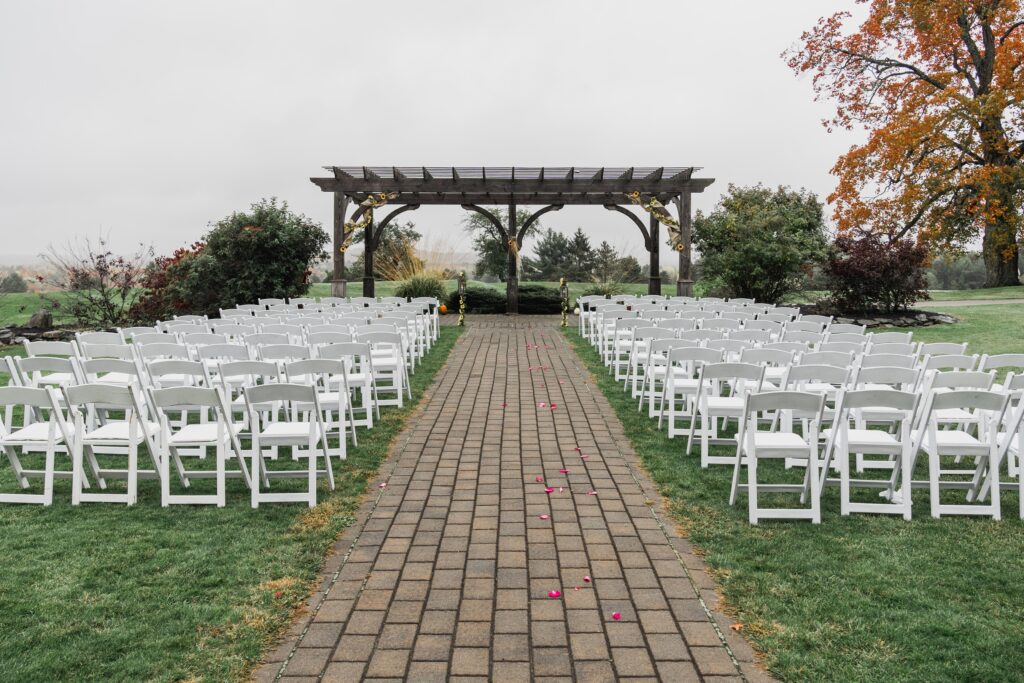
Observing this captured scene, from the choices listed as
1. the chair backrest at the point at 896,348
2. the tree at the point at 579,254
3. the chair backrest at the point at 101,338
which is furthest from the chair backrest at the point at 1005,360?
the tree at the point at 579,254

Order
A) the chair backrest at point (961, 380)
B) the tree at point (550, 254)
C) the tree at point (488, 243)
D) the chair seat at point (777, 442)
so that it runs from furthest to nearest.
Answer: the tree at point (550, 254) < the tree at point (488, 243) < the chair backrest at point (961, 380) < the chair seat at point (777, 442)

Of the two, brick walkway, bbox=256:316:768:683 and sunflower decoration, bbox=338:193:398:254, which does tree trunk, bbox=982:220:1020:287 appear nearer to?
sunflower decoration, bbox=338:193:398:254

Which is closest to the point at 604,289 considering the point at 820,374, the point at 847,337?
the point at 847,337

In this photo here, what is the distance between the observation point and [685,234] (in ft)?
70.5

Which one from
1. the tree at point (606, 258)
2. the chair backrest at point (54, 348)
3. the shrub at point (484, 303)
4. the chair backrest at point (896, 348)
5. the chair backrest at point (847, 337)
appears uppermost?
the tree at point (606, 258)

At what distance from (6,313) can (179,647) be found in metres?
21.5

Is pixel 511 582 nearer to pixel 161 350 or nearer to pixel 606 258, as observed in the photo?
pixel 161 350

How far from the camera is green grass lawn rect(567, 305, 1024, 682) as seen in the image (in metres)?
3.25

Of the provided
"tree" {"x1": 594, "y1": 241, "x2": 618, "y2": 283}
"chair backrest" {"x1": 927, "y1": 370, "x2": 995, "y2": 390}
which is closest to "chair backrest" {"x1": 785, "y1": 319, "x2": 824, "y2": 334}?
"chair backrest" {"x1": 927, "y1": 370, "x2": 995, "y2": 390}

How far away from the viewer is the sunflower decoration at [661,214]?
2148cm

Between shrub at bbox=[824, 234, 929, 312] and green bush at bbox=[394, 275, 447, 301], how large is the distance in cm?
997

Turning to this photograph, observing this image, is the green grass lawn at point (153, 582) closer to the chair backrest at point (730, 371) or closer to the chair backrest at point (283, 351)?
the chair backrest at point (283, 351)

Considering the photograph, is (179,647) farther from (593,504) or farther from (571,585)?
(593,504)

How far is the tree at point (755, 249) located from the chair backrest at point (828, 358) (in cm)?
1329
